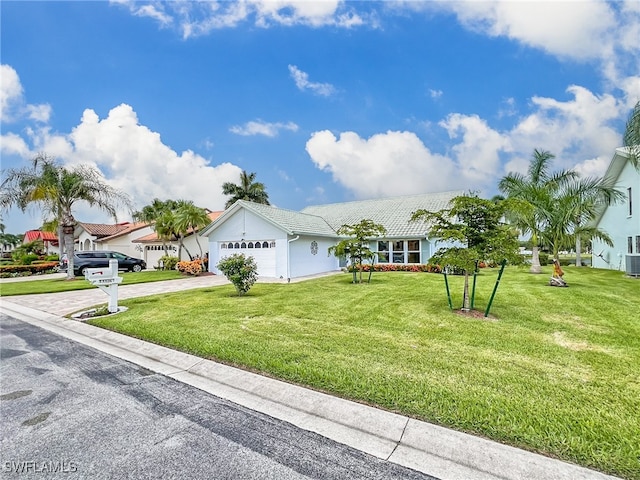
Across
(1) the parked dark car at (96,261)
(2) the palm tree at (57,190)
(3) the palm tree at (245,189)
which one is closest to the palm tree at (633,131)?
(2) the palm tree at (57,190)

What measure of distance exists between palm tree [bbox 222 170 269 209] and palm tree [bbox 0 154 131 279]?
17263mm

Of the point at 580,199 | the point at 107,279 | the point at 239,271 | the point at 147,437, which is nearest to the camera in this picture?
the point at 147,437

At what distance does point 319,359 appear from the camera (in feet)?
15.1

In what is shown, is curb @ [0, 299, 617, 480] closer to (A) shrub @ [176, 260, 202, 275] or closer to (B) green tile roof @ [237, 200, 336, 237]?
(B) green tile roof @ [237, 200, 336, 237]

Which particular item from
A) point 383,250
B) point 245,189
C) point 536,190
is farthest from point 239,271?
point 245,189

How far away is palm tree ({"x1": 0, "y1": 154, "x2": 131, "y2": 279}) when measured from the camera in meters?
17.4

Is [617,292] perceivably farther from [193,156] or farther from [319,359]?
[193,156]

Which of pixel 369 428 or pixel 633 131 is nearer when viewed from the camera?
pixel 369 428

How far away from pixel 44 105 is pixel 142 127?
4116 millimetres

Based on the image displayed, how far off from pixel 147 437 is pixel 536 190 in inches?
581

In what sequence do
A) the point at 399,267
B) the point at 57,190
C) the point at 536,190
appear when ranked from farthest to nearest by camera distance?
the point at 399,267 → the point at 57,190 → the point at 536,190

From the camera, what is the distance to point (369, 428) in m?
3.00

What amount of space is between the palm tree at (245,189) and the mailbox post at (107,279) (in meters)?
27.9

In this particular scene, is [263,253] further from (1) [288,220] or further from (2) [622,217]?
(2) [622,217]
